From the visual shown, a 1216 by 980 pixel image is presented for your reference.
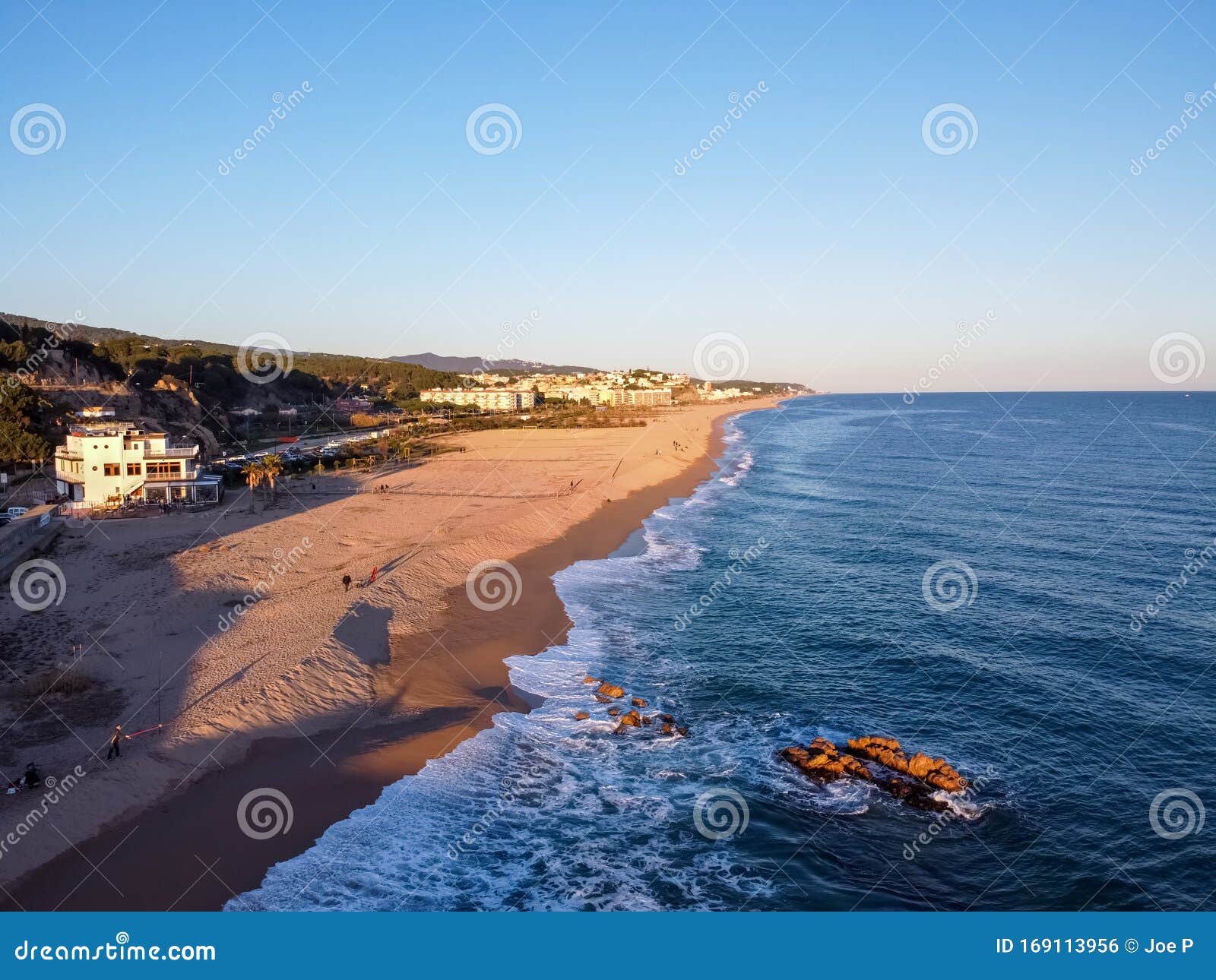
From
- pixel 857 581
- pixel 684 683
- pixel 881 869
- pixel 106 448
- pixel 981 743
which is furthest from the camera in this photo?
pixel 106 448

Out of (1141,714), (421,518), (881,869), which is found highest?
(421,518)

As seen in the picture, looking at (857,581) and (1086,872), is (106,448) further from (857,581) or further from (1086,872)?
(1086,872)

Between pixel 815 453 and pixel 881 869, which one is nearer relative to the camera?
pixel 881 869

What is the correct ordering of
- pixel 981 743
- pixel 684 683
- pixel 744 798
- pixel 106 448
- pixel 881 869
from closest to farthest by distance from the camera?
pixel 881 869, pixel 744 798, pixel 981 743, pixel 684 683, pixel 106 448

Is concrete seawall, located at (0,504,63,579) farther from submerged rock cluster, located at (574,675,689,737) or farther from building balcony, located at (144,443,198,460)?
submerged rock cluster, located at (574,675,689,737)

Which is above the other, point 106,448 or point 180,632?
point 106,448

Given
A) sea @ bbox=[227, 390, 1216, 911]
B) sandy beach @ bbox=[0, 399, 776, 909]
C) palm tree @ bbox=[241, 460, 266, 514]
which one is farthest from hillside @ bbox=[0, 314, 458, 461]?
sea @ bbox=[227, 390, 1216, 911]

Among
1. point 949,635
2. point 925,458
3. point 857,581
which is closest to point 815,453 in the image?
point 925,458
